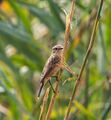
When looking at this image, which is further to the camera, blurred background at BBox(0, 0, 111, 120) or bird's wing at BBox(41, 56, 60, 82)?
blurred background at BBox(0, 0, 111, 120)

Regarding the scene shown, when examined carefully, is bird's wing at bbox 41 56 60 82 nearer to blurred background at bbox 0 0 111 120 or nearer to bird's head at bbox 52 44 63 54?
bird's head at bbox 52 44 63 54

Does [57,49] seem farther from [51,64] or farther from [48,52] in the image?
[48,52]

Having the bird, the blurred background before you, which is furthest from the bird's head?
the blurred background

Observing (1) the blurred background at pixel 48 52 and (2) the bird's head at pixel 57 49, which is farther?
(1) the blurred background at pixel 48 52

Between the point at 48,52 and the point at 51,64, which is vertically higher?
the point at 48,52

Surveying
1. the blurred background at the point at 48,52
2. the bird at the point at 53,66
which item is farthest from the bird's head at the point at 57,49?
the blurred background at the point at 48,52

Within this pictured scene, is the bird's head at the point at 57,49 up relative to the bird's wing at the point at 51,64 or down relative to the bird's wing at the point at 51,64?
up

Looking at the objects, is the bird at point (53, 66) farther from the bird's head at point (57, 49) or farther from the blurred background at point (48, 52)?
the blurred background at point (48, 52)

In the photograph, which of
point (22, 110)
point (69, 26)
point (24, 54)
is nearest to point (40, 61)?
point (24, 54)

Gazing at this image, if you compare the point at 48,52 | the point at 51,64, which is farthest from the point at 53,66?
the point at 48,52

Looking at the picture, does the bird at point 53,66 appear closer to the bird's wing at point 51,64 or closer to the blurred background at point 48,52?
the bird's wing at point 51,64

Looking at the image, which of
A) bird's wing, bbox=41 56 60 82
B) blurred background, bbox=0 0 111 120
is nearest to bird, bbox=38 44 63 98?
bird's wing, bbox=41 56 60 82

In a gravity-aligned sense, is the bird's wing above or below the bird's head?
below
